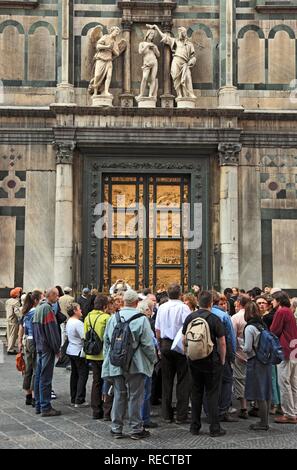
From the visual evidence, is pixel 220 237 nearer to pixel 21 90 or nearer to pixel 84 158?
pixel 84 158

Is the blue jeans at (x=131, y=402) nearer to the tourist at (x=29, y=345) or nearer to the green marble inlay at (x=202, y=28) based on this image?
the tourist at (x=29, y=345)

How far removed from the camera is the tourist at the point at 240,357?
8852 millimetres

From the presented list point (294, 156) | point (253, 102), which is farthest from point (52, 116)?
point (294, 156)

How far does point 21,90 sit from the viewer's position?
687 inches

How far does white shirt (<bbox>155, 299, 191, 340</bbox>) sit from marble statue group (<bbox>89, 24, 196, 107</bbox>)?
31.7 ft

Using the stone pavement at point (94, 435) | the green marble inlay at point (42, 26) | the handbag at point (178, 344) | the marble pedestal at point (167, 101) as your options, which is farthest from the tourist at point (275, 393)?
the green marble inlay at point (42, 26)

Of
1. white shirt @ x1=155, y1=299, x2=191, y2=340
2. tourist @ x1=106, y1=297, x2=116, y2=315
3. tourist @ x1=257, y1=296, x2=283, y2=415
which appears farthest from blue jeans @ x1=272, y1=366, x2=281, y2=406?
tourist @ x1=106, y1=297, x2=116, y2=315

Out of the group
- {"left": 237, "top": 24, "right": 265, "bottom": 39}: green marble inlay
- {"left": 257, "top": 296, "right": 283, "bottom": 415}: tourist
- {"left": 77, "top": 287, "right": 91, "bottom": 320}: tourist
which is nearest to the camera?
{"left": 257, "top": 296, "right": 283, "bottom": 415}: tourist

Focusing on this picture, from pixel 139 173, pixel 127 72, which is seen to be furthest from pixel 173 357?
pixel 127 72

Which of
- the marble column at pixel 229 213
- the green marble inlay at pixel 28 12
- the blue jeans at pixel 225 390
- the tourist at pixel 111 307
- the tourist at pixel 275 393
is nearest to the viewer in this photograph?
the blue jeans at pixel 225 390

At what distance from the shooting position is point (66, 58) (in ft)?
56.9

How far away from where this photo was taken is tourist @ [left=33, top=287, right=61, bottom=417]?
8.61 metres

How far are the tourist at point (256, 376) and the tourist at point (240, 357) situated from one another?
70 centimetres

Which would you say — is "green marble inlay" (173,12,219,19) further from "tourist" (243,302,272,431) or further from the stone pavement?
the stone pavement
